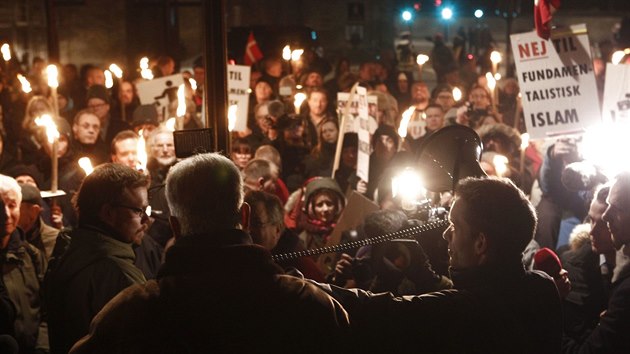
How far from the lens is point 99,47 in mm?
30266

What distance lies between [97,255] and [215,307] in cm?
138

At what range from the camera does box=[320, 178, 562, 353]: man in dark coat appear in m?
2.93

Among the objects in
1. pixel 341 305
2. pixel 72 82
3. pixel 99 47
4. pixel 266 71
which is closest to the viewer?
pixel 341 305

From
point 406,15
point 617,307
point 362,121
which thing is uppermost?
point 406,15

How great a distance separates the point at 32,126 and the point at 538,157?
19.5 ft

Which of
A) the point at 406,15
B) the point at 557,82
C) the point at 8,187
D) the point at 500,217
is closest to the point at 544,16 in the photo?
the point at 557,82

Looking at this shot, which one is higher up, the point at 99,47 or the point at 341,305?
the point at 99,47

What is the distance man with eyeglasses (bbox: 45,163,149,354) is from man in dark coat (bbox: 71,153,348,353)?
1.15 metres

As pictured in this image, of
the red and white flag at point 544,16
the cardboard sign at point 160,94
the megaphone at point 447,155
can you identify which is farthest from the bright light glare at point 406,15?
the megaphone at point 447,155

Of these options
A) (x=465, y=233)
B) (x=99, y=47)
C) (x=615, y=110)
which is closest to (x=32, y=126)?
(x=615, y=110)

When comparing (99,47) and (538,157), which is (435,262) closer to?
(538,157)

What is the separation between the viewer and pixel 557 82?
747cm

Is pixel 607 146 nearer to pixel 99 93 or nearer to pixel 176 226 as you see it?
pixel 176 226

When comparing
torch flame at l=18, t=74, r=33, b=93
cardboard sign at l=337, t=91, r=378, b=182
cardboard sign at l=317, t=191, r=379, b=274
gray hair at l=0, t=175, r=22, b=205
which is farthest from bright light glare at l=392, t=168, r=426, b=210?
torch flame at l=18, t=74, r=33, b=93
